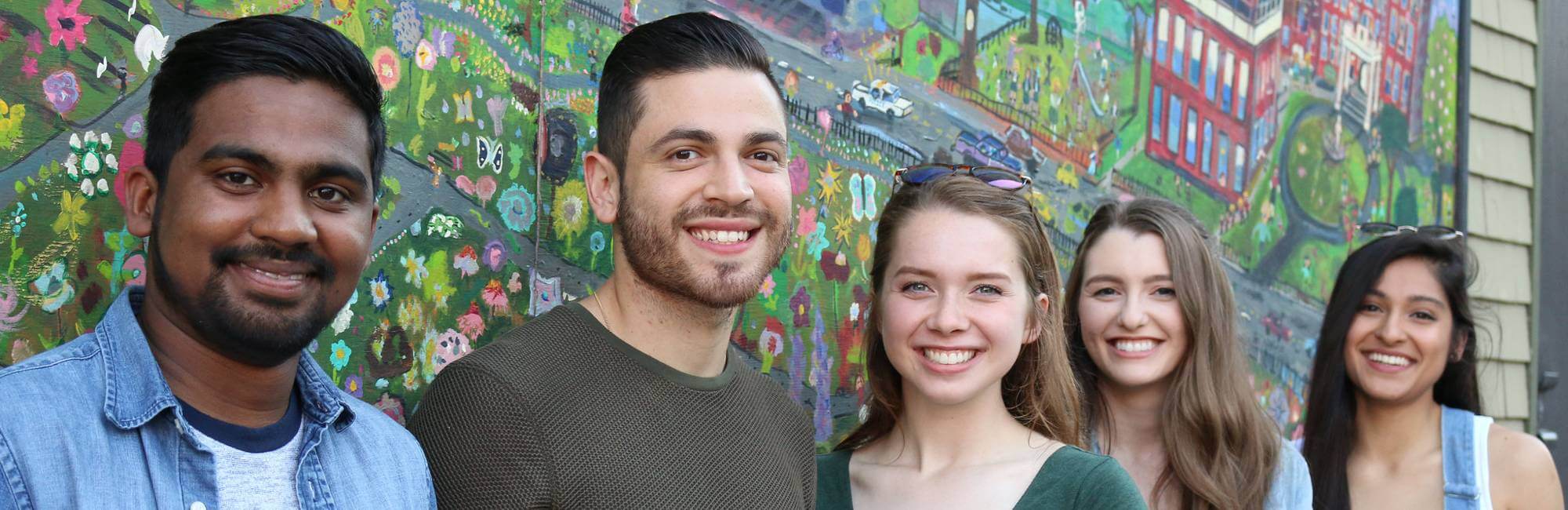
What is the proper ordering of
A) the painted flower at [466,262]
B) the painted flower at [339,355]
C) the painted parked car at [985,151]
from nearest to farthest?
the painted flower at [339,355] < the painted flower at [466,262] < the painted parked car at [985,151]

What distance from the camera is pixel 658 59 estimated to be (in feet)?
7.82

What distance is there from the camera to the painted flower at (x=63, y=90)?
6.72 feet

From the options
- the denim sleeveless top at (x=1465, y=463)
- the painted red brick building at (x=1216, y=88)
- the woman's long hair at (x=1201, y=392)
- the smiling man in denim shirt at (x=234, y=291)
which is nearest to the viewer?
the smiling man in denim shirt at (x=234, y=291)

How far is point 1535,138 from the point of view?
6.58 m

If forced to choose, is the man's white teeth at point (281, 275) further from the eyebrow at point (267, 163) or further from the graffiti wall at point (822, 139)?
the graffiti wall at point (822, 139)

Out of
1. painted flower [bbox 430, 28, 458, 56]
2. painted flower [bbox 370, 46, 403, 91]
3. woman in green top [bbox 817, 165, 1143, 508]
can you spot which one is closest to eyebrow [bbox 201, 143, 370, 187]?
painted flower [bbox 370, 46, 403, 91]

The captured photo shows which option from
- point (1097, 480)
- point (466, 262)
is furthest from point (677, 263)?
point (1097, 480)

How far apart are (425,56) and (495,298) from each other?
52 centimetres

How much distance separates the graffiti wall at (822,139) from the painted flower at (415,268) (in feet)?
0.03

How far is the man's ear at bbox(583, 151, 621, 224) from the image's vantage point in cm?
239

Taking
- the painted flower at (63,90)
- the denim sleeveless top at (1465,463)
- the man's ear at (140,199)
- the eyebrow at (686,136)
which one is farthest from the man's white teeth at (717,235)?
the denim sleeveless top at (1465,463)

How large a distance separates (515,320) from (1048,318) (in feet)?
3.84

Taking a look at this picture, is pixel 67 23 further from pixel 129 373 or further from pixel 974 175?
pixel 974 175

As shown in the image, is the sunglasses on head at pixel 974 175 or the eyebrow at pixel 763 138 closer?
the eyebrow at pixel 763 138
